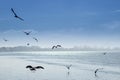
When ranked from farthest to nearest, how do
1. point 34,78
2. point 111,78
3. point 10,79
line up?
point 111,78
point 34,78
point 10,79

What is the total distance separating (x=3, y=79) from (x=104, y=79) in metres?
23.7

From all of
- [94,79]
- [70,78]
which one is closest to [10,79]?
[70,78]

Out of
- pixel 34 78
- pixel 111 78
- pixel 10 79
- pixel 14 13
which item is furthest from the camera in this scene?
pixel 111 78

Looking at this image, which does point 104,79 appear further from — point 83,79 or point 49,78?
point 49,78

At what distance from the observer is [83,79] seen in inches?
2408

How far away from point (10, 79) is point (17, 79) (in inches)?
56.7

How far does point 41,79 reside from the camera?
59031 mm

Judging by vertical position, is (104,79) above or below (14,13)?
below

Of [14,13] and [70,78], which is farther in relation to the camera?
[70,78]

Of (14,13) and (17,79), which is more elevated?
(14,13)

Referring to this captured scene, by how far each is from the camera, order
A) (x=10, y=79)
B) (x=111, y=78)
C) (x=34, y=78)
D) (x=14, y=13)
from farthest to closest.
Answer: (x=111, y=78) < (x=34, y=78) < (x=10, y=79) < (x=14, y=13)

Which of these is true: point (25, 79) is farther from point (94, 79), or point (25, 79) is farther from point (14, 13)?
point (14, 13)

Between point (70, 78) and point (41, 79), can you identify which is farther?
point (70, 78)

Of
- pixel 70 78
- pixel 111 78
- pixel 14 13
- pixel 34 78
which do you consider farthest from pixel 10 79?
pixel 14 13
